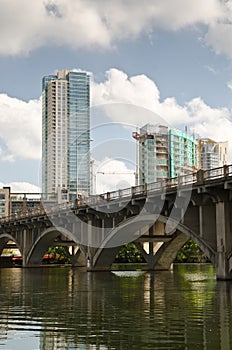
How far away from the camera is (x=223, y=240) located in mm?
45469

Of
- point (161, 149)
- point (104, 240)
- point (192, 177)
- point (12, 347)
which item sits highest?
point (161, 149)

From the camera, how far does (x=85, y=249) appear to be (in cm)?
7512

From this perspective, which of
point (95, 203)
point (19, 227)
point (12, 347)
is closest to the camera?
point (12, 347)

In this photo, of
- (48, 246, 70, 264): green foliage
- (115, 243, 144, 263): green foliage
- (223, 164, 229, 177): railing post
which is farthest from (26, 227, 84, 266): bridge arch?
(223, 164, 229, 177): railing post

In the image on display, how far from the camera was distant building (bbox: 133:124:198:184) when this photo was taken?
609 feet

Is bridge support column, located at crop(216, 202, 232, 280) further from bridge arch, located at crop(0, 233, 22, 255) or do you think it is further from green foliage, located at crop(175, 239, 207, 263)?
green foliage, located at crop(175, 239, 207, 263)

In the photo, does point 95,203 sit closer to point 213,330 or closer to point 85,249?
point 85,249

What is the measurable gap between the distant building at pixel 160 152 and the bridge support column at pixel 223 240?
439 ft

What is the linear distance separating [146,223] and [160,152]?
127 m

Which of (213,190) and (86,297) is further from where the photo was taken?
(213,190)

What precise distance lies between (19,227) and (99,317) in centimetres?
7773

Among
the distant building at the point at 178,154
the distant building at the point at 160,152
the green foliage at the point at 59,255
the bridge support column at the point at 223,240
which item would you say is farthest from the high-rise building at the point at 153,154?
the bridge support column at the point at 223,240

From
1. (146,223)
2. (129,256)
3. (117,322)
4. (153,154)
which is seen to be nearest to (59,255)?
(129,256)

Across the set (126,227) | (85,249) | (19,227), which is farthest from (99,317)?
(19,227)
